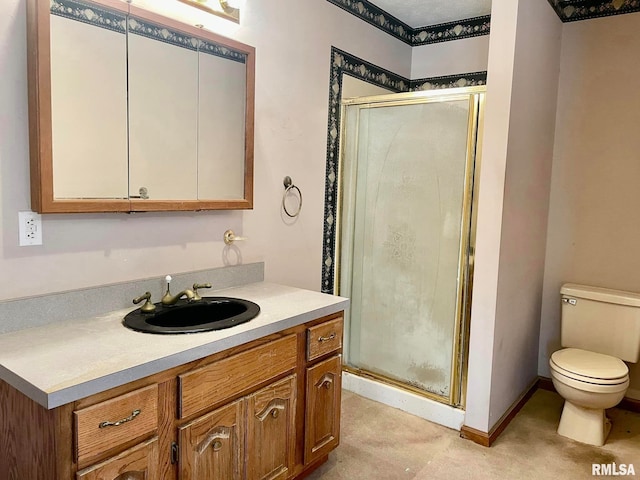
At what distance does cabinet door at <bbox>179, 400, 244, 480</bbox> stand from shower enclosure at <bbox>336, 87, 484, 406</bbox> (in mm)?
1430

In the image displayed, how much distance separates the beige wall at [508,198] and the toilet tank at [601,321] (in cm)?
27

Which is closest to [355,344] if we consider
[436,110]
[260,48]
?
[436,110]

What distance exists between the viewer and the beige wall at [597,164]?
9.51 ft

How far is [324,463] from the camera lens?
7.36ft

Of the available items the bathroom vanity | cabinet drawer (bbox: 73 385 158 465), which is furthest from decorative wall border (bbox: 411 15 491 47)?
cabinet drawer (bbox: 73 385 158 465)

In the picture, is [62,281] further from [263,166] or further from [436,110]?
[436,110]

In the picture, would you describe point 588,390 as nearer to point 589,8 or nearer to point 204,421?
point 204,421

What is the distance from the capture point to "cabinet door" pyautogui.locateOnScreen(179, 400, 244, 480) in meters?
1.46

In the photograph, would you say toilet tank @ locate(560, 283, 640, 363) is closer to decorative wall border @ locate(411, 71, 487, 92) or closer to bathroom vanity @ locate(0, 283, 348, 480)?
decorative wall border @ locate(411, 71, 487, 92)

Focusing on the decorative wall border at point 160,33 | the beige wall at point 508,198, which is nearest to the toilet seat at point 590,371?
the beige wall at point 508,198

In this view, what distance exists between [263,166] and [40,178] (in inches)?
43.2

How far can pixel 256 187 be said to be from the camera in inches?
93.5

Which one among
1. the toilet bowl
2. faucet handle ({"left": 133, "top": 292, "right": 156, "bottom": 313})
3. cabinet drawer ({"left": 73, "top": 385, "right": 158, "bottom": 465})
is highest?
faucet handle ({"left": 133, "top": 292, "right": 156, "bottom": 313})

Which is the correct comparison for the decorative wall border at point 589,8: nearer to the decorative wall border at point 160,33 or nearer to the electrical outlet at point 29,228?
the decorative wall border at point 160,33
